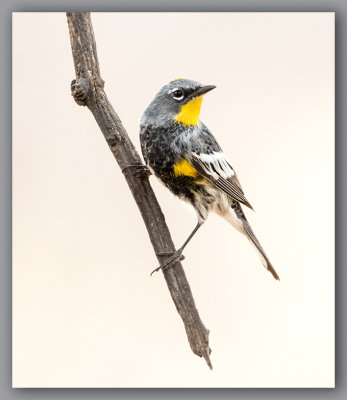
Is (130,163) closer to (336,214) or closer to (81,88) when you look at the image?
(81,88)

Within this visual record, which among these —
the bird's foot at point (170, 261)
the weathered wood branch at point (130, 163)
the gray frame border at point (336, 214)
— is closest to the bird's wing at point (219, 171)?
the weathered wood branch at point (130, 163)

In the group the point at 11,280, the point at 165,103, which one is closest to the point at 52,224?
the point at 11,280

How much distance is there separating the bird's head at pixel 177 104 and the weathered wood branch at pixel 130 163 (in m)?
0.17

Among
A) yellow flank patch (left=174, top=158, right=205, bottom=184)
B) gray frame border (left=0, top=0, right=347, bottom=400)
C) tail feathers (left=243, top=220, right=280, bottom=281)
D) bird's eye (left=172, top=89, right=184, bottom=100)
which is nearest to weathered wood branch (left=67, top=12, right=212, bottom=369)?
yellow flank patch (left=174, top=158, right=205, bottom=184)

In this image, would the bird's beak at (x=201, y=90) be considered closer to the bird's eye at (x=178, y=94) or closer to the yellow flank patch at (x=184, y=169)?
the bird's eye at (x=178, y=94)

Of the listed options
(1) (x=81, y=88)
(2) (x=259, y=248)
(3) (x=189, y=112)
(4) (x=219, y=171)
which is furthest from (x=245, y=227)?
(1) (x=81, y=88)

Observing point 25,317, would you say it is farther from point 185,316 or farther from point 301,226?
point 301,226

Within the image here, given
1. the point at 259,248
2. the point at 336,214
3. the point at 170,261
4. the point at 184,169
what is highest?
the point at 184,169

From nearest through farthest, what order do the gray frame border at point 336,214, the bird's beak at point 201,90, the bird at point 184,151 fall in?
the bird's beak at point 201,90 < the bird at point 184,151 < the gray frame border at point 336,214

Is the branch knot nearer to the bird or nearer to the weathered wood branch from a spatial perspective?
the weathered wood branch

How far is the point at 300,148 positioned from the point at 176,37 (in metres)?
0.80

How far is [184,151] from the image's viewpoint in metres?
2.54

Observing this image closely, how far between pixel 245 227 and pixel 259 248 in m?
0.12

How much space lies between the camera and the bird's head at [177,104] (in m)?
2.49
